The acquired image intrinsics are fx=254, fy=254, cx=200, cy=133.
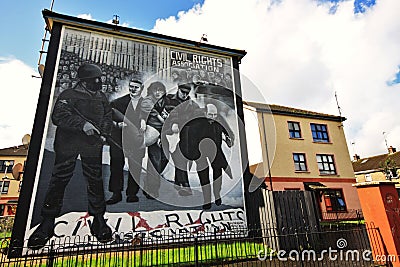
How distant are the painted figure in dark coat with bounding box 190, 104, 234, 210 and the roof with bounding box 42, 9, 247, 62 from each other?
3.79m

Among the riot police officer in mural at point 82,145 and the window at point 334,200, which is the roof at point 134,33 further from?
the window at point 334,200

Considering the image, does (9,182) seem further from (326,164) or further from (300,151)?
(326,164)

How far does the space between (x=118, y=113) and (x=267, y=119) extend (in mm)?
14545

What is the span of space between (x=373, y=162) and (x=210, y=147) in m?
38.6

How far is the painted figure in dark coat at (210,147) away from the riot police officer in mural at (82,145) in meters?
4.56

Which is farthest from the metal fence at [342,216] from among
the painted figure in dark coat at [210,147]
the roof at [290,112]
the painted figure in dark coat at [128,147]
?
the painted figure in dark coat at [128,147]

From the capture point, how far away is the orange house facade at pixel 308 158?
21.4 meters

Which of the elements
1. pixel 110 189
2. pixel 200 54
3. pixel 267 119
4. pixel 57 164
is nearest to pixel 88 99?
pixel 57 164

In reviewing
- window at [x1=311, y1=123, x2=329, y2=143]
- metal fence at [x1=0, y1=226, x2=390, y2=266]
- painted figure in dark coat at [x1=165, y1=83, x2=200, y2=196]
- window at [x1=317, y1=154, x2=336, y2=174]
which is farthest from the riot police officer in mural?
window at [x1=311, y1=123, x2=329, y2=143]

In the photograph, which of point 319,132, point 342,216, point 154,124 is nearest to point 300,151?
point 319,132

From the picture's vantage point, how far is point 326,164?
920 inches

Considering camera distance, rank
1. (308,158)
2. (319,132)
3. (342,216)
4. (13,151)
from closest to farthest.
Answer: (342,216)
(308,158)
(319,132)
(13,151)

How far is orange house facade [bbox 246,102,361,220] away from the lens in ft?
70.2

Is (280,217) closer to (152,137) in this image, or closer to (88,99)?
(152,137)
